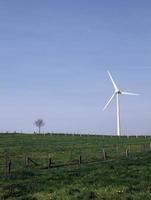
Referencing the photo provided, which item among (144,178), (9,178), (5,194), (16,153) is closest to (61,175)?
(9,178)

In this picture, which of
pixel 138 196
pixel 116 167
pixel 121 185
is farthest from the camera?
pixel 116 167

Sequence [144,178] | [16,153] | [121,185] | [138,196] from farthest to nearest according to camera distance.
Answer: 1. [16,153]
2. [144,178]
3. [121,185]
4. [138,196]

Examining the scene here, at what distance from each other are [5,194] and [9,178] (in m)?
7.44

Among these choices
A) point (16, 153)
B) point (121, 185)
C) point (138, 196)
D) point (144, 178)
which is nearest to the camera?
point (138, 196)

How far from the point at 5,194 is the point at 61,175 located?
9.04 metres

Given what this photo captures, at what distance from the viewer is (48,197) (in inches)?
1072

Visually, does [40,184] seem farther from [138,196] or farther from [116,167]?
[116,167]

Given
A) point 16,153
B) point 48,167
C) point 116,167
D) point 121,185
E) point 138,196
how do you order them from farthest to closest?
point 16,153 < point 48,167 < point 116,167 < point 121,185 < point 138,196

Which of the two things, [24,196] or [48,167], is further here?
[48,167]

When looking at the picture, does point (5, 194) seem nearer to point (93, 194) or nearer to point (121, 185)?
point (93, 194)

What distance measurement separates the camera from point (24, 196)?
2770 centimetres

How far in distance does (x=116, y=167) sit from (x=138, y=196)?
16.1m

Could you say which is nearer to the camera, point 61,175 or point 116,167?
point 61,175

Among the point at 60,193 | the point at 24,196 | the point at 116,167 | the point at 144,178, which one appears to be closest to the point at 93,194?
the point at 60,193
